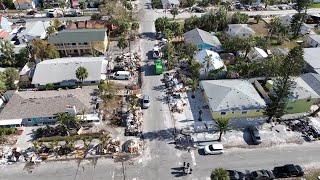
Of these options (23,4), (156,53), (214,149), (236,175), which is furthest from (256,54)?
(23,4)

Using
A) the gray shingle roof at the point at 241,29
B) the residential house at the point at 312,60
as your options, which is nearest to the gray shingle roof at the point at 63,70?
the gray shingle roof at the point at 241,29

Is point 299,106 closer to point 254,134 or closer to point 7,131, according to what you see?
point 254,134

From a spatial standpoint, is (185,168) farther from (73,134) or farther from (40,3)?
(40,3)

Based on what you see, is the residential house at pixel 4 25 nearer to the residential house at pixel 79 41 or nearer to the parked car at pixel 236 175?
the residential house at pixel 79 41

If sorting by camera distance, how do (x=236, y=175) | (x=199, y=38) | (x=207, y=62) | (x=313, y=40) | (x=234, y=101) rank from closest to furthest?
(x=236, y=175) < (x=234, y=101) < (x=207, y=62) < (x=199, y=38) < (x=313, y=40)

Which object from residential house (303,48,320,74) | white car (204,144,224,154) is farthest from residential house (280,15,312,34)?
white car (204,144,224,154)

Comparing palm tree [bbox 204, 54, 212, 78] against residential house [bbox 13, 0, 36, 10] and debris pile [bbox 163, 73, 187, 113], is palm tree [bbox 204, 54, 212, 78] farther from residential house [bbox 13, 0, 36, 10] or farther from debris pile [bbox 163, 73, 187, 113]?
residential house [bbox 13, 0, 36, 10]
